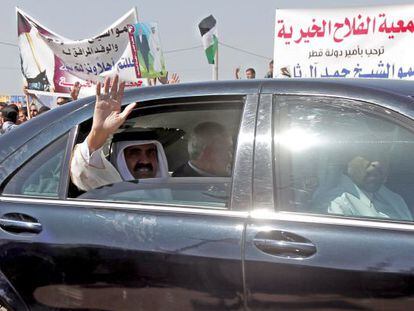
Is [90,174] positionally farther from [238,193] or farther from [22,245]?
[238,193]

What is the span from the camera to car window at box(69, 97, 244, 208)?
2.49m

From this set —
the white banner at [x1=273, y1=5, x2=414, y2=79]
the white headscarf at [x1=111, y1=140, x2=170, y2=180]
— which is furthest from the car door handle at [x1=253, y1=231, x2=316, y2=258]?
the white banner at [x1=273, y1=5, x2=414, y2=79]

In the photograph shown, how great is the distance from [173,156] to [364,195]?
1.53 m

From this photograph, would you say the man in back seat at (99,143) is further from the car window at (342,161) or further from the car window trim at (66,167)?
the car window at (342,161)

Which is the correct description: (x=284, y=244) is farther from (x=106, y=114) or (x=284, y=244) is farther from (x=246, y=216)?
(x=106, y=114)

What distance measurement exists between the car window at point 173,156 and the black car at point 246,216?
0.01 metres

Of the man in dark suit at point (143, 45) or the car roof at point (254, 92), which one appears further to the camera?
the man in dark suit at point (143, 45)

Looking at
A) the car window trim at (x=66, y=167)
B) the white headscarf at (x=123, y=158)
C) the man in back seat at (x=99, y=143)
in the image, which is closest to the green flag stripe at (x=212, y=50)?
the white headscarf at (x=123, y=158)

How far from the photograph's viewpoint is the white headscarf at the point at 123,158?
304cm

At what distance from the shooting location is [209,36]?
9203 millimetres

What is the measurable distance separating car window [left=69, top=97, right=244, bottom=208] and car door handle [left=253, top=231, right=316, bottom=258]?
241 millimetres

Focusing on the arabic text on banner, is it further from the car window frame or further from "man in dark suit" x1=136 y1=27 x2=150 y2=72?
the car window frame

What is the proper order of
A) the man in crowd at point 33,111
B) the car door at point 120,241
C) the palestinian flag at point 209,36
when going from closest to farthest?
the car door at point 120,241 < the palestinian flag at point 209,36 < the man in crowd at point 33,111

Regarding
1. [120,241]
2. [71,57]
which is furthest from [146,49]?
[120,241]
